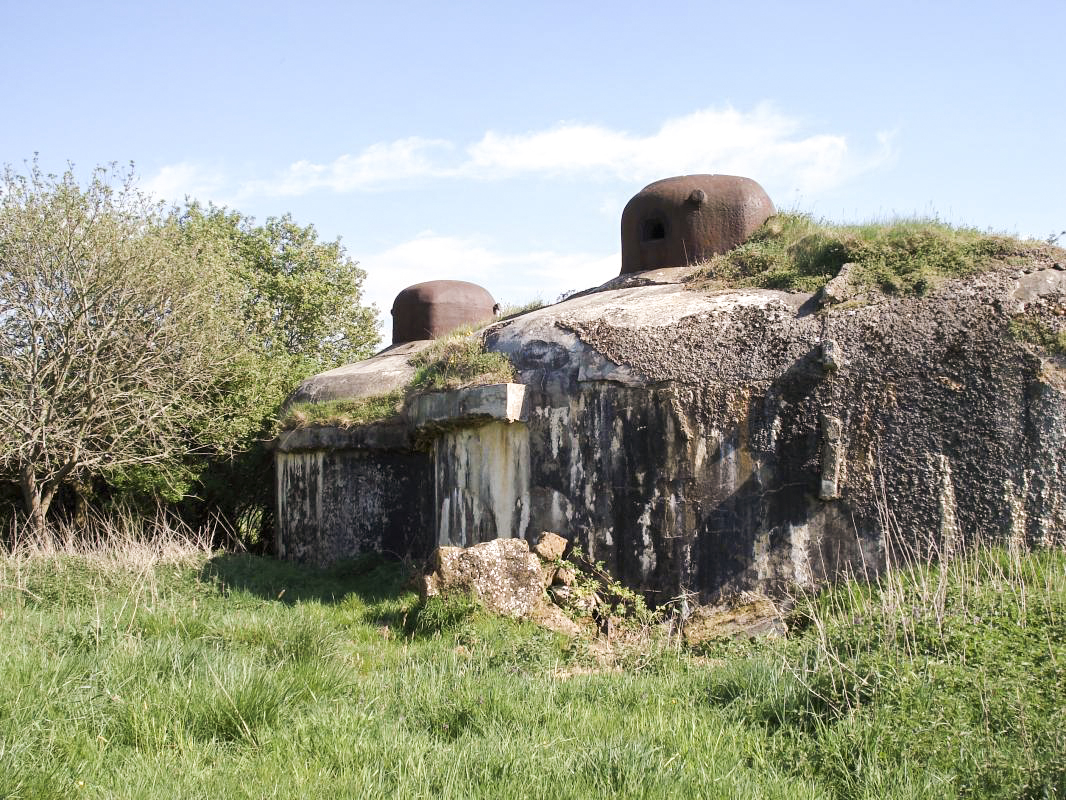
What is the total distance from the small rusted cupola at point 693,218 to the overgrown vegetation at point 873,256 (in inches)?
35.5

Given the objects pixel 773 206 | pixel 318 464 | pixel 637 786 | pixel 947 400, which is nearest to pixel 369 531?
pixel 318 464

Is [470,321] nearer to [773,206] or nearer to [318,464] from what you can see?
[318,464]

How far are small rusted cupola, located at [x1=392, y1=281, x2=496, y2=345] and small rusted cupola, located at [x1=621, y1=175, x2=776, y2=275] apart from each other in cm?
389

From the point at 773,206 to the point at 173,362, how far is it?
7730 mm

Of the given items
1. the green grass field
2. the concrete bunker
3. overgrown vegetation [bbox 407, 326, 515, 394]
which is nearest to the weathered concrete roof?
overgrown vegetation [bbox 407, 326, 515, 394]

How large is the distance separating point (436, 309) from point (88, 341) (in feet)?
14.6

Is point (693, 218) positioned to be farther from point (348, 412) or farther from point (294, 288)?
point (294, 288)

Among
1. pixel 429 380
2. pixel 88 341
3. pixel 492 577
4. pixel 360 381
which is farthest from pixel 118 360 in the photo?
pixel 492 577

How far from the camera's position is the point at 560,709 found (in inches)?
181

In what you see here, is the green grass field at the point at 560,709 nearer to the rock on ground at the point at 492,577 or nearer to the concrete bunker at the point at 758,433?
the concrete bunker at the point at 758,433

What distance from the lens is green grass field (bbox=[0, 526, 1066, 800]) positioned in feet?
12.1

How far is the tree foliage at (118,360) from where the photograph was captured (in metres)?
11.4

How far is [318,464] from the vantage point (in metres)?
10.9

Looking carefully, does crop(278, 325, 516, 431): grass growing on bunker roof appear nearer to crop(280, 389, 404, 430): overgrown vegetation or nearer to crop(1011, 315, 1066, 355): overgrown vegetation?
crop(280, 389, 404, 430): overgrown vegetation
